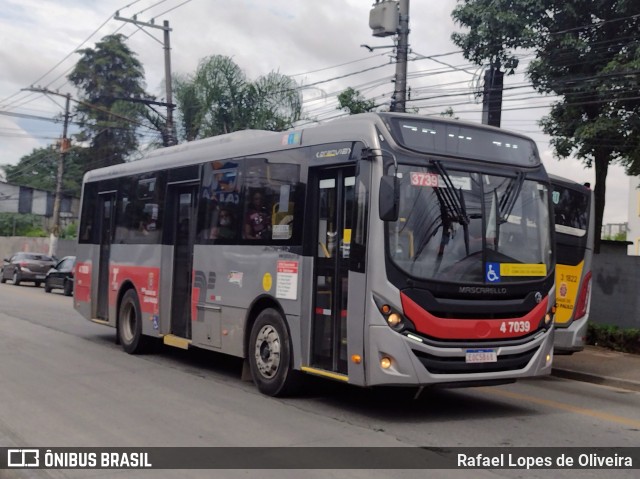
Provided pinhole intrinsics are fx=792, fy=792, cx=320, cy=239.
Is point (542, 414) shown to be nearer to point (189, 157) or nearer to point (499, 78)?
point (189, 157)

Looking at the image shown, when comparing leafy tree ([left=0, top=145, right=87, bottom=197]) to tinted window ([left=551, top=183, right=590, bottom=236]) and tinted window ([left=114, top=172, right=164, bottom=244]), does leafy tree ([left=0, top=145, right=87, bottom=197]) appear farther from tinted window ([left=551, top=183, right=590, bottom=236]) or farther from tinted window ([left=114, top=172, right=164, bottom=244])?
tinted window ([left=551, top=183, right=590, bottom=236])

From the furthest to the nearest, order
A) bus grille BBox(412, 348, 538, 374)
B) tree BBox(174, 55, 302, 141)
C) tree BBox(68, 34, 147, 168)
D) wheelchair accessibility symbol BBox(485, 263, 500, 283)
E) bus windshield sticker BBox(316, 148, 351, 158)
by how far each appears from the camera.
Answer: tree BBox(68, 34, 147, 168)
tree BBox(174, 55, 302, 141)
bus windshield sticker BBox(316, 148, 351, 158)
wheelchair accessibility symbol BBox(485, 263, 500, 283)
bus grille BBox(412, 348, 538, 374)

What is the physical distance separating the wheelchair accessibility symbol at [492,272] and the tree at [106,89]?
52528 mm

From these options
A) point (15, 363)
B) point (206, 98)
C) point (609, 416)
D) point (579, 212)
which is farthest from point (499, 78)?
point (206, 98)

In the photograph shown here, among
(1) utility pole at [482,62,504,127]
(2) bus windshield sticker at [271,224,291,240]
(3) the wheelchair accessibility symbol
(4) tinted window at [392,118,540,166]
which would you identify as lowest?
(3) the wheelchair accessibility symbol


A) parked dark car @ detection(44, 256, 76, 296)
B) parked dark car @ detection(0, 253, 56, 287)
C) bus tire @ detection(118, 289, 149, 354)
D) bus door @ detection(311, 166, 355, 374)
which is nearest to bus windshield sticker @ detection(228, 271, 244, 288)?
bus door @ detection(311, 166, 355, 374)

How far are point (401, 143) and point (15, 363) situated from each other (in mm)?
7182

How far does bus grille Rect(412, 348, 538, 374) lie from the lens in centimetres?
799

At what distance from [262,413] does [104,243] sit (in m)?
7.44

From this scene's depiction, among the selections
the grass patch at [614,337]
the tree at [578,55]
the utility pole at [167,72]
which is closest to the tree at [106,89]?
the utility pole at [167,72]

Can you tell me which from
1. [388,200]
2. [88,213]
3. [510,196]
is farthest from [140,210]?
[510,196]

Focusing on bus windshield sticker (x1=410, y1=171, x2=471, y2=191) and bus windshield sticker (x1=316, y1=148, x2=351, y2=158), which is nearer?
bus windshield sticker (x1=410, y1=171, x2=471, y2=191)

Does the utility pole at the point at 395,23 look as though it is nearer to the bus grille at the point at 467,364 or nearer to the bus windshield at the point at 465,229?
the bus windshield at the point at 465,229

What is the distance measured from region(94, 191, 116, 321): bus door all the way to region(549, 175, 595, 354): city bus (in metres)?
7.90
